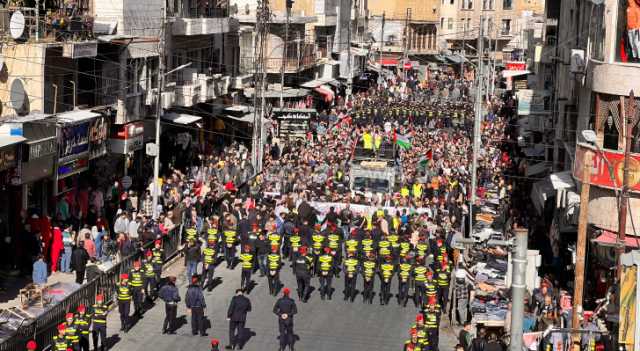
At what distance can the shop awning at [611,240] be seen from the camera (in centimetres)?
2917

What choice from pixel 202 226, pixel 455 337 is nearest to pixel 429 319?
pixel 455 337

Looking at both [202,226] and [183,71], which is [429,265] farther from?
[183,71]

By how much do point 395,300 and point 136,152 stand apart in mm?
16923

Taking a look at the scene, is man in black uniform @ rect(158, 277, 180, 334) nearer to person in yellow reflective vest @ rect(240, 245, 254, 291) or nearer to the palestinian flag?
person in yellow reflective vest @ rect(240, 245, 254, 291)

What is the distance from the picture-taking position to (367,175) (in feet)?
153

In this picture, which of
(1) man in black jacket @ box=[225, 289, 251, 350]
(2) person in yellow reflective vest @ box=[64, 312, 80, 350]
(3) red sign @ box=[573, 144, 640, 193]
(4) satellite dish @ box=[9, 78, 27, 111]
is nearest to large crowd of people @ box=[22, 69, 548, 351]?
(1) man in black jacket @ box=[225, 289, 251, 350]

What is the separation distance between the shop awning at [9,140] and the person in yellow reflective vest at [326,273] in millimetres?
7922

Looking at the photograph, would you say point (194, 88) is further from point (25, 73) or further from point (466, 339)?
point (466, 339)

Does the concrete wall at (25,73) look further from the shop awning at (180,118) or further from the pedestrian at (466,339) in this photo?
the pedestrian at (466,339)

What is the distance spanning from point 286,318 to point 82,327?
434 cm

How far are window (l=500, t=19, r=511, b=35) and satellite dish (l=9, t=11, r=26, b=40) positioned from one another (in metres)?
99.7

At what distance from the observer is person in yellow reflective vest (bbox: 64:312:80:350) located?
944 inches

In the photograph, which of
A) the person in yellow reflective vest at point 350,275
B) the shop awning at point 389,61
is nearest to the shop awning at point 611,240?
the person in yellow reflective vest at point 350,275

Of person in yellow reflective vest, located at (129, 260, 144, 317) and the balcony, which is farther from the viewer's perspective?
the balcony
